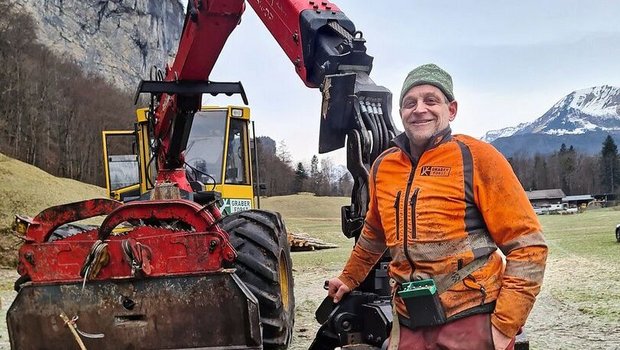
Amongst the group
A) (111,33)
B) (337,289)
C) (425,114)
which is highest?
(111,33)

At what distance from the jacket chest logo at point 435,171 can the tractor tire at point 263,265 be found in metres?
2.41

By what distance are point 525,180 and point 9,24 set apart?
89707 mm

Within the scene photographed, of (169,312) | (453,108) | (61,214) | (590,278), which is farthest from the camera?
(590,278)

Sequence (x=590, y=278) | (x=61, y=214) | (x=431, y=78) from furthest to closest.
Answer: (x=590, y=278)
(x=61, y=214)
(x=431, y=78)

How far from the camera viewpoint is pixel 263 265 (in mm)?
4887

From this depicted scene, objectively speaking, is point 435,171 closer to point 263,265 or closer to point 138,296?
point 138,296

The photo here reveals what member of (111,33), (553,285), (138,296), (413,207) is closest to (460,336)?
(413,207)

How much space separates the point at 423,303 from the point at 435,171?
0.54m

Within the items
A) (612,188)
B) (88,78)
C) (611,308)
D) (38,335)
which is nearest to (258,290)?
(38,335)

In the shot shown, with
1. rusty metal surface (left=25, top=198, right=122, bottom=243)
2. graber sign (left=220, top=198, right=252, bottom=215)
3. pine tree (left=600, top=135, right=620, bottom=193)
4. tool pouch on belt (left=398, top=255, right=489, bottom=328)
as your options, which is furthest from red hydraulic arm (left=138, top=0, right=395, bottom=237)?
pine tree (left=600, top=135, right=620, bottom=193)

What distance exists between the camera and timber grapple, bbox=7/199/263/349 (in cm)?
417

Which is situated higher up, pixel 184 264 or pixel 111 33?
pixel 111 33

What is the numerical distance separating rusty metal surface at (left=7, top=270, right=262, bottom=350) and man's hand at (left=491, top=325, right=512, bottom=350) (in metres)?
2.00

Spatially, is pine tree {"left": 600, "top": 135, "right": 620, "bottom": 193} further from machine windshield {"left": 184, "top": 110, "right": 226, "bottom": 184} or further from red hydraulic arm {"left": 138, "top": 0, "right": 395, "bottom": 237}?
red hydraulic arm {"left": 138, "top": 0, "right": 395, "bottom": 237}
